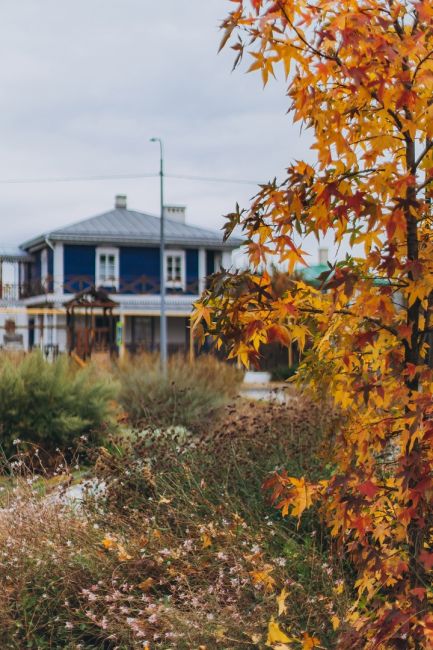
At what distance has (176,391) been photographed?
1266 centimetres

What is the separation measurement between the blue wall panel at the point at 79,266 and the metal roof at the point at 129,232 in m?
0.49

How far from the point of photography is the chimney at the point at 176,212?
4688cm

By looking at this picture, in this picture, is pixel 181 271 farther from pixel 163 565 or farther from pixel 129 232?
pixel 163 565

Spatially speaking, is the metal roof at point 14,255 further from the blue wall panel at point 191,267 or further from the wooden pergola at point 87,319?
the wooden pergola at point 87,319

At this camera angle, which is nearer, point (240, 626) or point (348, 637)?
point (348, 637)

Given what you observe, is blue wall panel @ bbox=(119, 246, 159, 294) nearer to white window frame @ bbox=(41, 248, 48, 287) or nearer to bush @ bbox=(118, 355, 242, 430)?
white window frame @ bbox=(41, 248, 48, 287)

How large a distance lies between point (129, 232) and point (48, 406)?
3271 centimetres

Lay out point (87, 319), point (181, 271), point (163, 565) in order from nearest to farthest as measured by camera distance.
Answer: point (163, 565) → point (87, 319) → point (181, 271)

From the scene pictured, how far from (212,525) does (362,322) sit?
1.72 meters

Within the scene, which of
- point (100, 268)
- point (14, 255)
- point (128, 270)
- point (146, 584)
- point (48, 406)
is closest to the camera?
point (146, 584)

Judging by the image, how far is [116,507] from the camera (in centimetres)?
578

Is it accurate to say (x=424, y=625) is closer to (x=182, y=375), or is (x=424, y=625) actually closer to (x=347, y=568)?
(x=347, y=568)

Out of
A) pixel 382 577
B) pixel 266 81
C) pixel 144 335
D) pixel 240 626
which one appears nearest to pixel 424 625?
pixel 382 577

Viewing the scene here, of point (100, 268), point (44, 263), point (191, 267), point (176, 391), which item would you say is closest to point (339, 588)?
point (176, 391)
